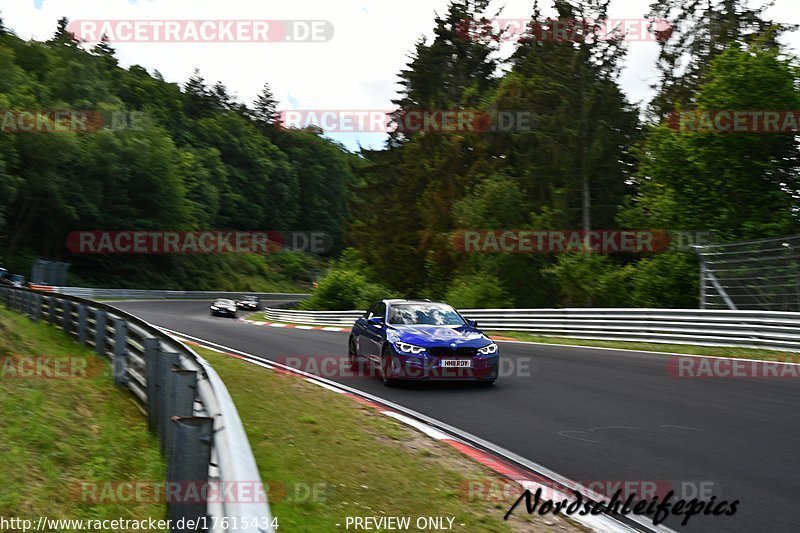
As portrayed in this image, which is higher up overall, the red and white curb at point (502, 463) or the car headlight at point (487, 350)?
the car headlight at point (487, 350)

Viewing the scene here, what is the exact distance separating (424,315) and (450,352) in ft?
4.64

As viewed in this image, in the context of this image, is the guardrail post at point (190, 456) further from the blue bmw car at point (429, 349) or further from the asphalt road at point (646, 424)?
the blue bmw car at point (429, 349)

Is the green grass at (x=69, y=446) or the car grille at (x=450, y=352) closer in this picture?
the green grass at (x=69, y=446)

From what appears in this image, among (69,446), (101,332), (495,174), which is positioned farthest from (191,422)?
(495,174)

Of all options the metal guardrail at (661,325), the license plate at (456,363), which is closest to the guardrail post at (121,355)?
the license plate at (456,363)

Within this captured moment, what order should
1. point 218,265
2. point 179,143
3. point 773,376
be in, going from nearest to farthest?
point 773,376, point 218,265, point 179,143

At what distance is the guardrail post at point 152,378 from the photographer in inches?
301

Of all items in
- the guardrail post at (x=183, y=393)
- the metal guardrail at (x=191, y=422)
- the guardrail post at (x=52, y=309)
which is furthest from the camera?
the guardrail post at (x=52, y=309)

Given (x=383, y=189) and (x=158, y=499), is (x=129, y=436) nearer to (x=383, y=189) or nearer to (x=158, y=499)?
(x=158, y=499)

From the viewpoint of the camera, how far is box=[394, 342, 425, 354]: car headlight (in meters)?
11.3

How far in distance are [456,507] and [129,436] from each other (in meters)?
4.06

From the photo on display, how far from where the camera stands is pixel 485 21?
44.7 m

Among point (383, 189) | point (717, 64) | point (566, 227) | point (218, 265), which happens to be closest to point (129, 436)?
point (717, 64)

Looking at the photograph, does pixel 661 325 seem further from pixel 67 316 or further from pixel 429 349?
pixel 67 316
